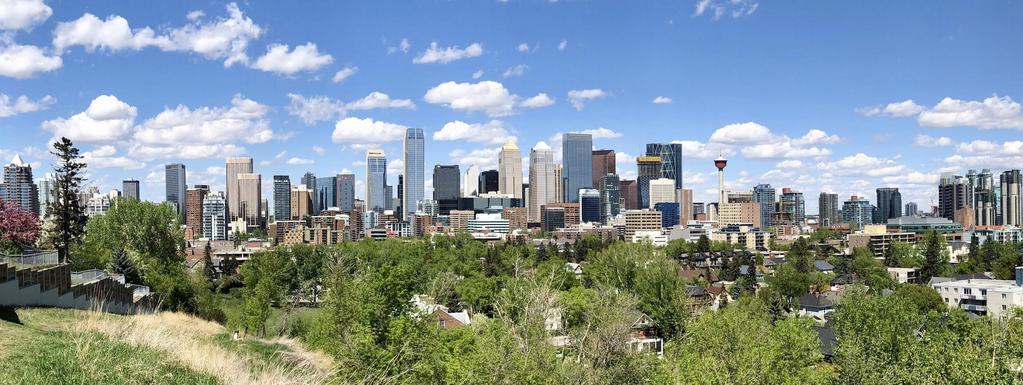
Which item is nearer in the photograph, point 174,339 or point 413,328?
point 174,339

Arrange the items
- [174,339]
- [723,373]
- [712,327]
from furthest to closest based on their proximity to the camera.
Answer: [712,327] < [723,373] < [174,339]

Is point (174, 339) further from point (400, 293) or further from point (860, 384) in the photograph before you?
point (860, 384)

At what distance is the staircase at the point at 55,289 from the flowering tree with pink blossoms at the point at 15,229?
22.9 ft

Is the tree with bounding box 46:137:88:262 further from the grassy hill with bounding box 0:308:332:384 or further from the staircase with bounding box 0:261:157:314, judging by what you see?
the grassy hill with bounding box 0:308:332:384

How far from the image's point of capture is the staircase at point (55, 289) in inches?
739

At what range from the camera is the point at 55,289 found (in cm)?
2136

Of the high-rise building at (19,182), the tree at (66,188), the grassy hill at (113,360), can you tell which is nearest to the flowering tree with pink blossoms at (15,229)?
the tree at (66,188)

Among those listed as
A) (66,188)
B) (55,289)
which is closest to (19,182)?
(66,188)

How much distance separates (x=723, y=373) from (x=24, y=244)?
31.3 metres

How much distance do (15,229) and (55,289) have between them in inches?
576

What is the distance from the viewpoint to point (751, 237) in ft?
563

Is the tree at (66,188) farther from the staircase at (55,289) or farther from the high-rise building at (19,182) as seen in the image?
the high-rise building at (19,182)

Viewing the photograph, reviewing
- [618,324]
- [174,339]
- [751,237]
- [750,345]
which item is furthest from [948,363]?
[751,237]

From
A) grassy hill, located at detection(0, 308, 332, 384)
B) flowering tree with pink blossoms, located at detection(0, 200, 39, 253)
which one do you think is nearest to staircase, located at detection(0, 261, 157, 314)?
grassy hill, located at detection(0, 308, 332, 384)
